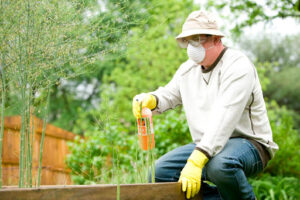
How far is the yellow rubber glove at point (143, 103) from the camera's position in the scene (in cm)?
235

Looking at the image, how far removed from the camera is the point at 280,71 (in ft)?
80.6

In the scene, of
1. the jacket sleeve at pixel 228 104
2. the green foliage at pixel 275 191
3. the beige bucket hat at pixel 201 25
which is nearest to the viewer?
the jacket sleeve at pixel 228 104

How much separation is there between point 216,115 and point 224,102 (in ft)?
0.29

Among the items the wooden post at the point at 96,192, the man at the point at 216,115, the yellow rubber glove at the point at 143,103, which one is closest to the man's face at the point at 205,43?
the man at the point at 216,115

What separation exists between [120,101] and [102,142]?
4.72 m

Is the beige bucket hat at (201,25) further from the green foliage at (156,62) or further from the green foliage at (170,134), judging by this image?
the green foliage at (156,62)


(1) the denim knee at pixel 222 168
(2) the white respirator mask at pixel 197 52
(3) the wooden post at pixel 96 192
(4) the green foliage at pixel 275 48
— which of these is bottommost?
(3) the wooden post at pixel 96 192

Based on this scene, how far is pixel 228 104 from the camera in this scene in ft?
6.64

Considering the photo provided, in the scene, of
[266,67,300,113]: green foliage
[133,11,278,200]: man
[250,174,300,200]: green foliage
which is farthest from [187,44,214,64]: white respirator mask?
[266,67,300,113]: green foliage

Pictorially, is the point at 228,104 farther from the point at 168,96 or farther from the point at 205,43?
the point at 168,96

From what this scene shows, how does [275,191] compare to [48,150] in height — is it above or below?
below

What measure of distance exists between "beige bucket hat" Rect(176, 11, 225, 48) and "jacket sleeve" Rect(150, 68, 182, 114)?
1.34ft

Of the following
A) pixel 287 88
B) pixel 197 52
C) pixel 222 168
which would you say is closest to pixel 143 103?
pixel 197 52

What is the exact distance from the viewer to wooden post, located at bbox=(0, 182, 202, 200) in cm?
144
